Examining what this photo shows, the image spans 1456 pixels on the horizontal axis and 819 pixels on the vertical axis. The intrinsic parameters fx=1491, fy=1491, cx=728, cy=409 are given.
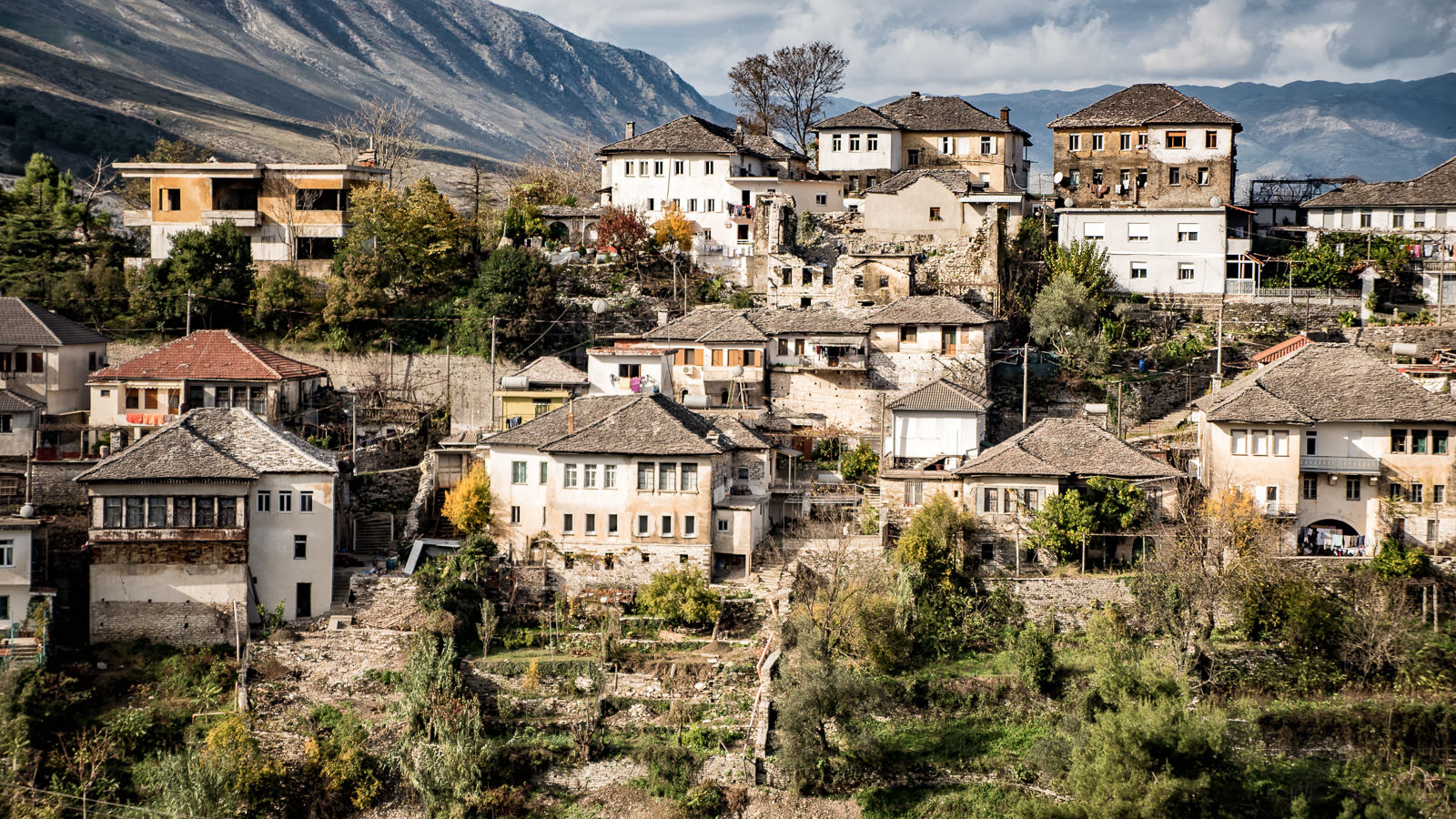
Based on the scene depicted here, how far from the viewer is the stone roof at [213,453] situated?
132 feet

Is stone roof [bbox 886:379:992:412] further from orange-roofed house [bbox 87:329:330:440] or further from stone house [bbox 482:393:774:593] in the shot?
orange-roofed house [bbox 87:329:330:440]

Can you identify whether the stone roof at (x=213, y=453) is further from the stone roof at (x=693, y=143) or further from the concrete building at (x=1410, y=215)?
the concrete building at (x=1410, y=215)

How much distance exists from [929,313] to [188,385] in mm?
26487

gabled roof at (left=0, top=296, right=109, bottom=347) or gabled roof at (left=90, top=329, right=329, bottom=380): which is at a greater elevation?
gabled roof at (left=0, top=296, right=109, bottom=347)

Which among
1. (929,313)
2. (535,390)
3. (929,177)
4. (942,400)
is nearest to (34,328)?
(535,390)

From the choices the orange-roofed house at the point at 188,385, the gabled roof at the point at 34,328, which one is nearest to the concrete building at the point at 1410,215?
the orange-roofed house at the point at 188,385

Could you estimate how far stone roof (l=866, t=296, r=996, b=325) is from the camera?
55594mm

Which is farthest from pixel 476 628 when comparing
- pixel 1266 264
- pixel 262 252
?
pixel 1266 264

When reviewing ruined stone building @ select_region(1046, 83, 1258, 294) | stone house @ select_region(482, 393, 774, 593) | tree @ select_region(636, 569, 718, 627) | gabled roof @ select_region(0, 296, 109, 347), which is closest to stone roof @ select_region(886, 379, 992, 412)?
stone house @ select_region(482, 393, 774, 593)

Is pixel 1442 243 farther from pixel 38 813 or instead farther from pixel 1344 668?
pixel 38 813

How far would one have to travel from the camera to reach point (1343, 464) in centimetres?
4503

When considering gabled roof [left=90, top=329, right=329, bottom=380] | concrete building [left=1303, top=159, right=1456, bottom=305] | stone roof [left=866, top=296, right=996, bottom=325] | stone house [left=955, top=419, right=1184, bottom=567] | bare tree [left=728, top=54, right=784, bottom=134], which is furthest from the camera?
bare tree [left=728, top=54, right=784, bottom=134]

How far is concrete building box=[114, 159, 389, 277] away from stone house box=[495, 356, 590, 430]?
13.8m

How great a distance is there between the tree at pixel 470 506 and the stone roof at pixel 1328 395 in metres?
22.0
